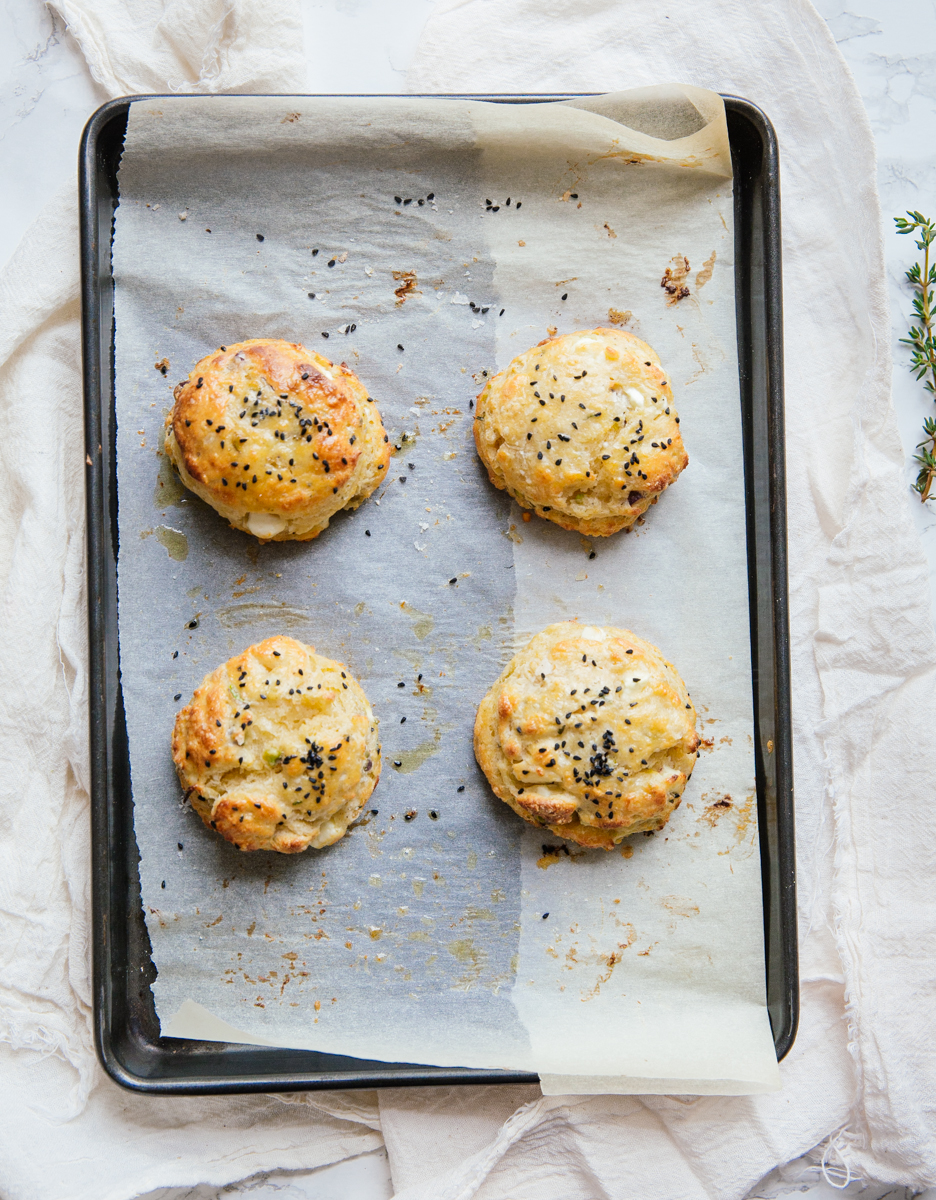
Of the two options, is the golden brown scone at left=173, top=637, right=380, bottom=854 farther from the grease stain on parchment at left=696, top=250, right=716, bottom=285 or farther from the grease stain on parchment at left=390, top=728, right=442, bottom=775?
the grease stain on parchment at left=696, top=250, right=716, bottom=285

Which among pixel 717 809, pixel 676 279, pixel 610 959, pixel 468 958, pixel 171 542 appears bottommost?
pixel 610 959

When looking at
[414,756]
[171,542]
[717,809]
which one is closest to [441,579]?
[414,756]

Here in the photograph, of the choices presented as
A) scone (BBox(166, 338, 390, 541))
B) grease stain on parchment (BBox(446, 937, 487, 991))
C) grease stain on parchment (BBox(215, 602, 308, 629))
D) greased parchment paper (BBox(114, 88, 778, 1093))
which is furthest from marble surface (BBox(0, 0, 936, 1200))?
grease stain on parchment (BBox(215, 602, 308, 629))

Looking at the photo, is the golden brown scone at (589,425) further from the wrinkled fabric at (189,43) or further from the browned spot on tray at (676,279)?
the wrinkled fabric at (189,43)

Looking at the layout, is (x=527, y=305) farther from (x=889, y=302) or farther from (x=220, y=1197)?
(x=220, y=1197)

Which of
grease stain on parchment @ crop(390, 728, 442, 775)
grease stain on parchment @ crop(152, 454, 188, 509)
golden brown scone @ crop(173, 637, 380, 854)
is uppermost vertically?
grease stain on parchment @ crop(152, 454, 188, 509)

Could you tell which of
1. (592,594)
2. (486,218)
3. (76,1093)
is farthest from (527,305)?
(76,1093)

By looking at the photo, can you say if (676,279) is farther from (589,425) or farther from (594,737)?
(594,737)
